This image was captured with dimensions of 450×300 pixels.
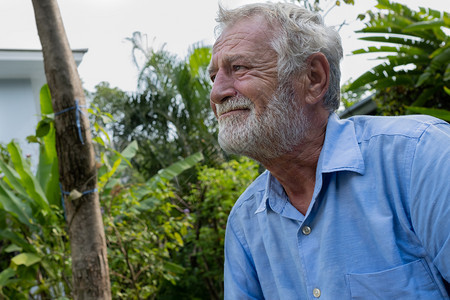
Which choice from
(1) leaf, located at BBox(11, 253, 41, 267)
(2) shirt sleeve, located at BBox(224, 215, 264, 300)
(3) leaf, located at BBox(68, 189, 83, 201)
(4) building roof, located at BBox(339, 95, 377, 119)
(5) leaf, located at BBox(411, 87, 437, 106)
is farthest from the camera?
(4) building roof, located at BBox(339, 95, 377, 119)

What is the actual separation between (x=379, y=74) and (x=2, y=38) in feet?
27.5

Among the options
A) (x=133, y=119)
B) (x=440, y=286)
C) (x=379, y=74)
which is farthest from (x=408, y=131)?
(x=133, y=119)

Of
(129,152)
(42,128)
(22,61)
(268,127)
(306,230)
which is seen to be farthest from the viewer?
(22,61)

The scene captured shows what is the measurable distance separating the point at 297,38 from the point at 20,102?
27.8ft

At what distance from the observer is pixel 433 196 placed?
1483 millimetres

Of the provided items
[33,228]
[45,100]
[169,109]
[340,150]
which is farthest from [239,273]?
[169,109]

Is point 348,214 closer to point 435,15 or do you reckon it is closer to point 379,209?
point 379,209

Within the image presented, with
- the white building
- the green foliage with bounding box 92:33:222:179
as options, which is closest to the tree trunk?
the white building

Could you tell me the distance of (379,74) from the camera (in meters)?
6.15

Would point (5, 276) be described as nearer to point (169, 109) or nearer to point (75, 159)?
point (75, 159)

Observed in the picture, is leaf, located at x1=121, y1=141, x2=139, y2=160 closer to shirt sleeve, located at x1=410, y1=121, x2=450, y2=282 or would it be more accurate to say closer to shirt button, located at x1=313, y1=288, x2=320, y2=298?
shirt button, located at x1=313, y1=288, x2=320, y2=298

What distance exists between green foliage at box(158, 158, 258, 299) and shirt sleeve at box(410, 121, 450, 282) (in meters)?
4.63

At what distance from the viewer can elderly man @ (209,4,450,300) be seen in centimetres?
156

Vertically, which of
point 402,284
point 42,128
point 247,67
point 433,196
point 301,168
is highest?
point 42,128
